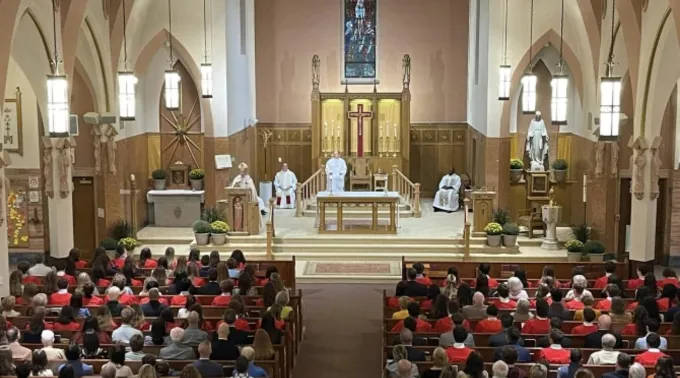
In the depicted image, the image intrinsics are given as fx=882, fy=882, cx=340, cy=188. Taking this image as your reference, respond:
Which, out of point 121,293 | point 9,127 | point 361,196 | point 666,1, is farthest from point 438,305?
point 9,127

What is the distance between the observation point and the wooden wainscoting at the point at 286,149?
27672mm

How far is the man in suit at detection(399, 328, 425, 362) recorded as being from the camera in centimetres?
1008

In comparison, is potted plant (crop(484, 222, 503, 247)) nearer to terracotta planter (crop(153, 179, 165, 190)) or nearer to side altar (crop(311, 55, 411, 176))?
side altar (crop(311, 55, 411, 176))

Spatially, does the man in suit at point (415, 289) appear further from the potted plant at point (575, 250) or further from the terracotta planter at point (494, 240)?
the terracotta planter at point (494, 240)

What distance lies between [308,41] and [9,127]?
35.9 ft

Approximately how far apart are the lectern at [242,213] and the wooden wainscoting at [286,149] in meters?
6.55

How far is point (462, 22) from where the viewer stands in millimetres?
27422

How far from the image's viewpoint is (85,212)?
21.0 m

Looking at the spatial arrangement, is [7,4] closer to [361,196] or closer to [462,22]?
[361,196]

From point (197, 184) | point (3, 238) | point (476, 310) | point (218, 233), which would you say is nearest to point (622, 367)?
point (476, 310)

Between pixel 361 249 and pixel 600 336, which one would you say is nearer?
pixel 600 336

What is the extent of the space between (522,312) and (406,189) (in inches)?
536

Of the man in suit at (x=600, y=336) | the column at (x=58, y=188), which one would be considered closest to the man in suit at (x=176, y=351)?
the man in suit at (x=600, y=336)

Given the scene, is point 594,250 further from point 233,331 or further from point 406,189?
point 233,331
